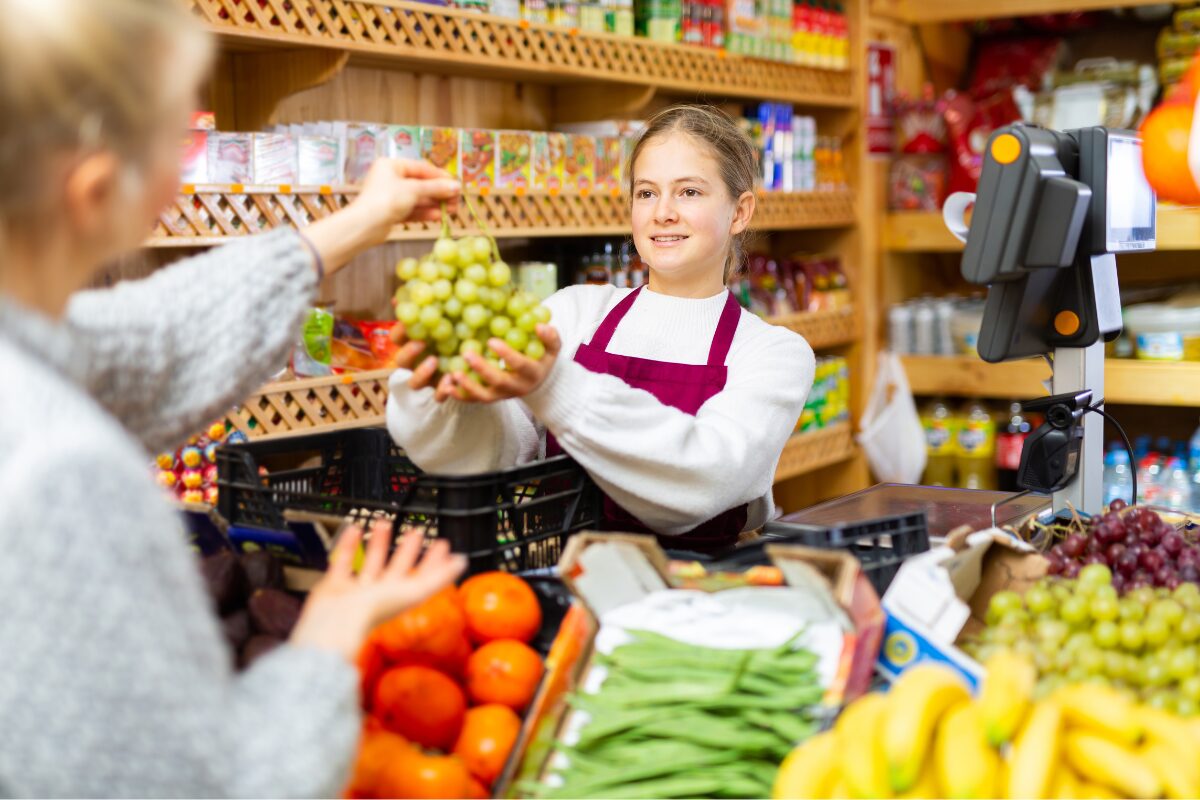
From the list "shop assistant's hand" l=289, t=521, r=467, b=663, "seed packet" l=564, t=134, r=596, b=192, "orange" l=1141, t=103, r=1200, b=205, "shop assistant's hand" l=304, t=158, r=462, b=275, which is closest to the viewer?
"shop assistant's hand" l=289, t=521, r=467, b=663

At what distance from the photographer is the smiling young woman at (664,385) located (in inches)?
75.6

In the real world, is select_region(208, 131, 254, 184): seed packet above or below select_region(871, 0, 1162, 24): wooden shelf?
below

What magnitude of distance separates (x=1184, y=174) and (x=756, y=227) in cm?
237

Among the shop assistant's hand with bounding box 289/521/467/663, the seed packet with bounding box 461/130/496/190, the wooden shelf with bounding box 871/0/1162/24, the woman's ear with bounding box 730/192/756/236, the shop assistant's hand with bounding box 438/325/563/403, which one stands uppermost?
the wooden shelf with bounding box 871/0/1162/24

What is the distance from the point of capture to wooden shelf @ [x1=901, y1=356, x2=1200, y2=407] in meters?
4.53

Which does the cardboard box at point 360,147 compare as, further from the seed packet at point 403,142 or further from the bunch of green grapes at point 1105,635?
the bunch of green grapes at point 1105,635

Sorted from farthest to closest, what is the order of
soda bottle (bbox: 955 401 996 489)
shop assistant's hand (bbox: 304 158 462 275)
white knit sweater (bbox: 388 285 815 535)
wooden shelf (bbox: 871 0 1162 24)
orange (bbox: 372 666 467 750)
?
soda bottle (bbox: 955 401 996 489), wooden shelf (bbox: 871 0 1162 24), white knit sweater (bbox: 388 285 815 535), shop assistant's hand (bbox: 304 158 462 275), orange (bbox: 372 666 467 750)

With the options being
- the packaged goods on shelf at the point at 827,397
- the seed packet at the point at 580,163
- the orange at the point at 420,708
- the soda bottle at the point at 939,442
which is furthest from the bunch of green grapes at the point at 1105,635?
the soda bottle at the point at 939,442

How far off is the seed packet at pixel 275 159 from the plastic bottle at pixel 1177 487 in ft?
10.8

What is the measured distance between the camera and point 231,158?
9.50ft

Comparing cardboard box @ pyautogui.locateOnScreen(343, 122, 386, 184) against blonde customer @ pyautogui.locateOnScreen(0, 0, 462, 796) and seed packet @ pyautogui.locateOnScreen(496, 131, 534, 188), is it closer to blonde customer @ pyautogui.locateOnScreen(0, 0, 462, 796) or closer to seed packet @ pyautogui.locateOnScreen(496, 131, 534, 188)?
seed packet @ pyautogui.locateOnScreen(496, 131, 534, 188)

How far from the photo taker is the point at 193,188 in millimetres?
2801

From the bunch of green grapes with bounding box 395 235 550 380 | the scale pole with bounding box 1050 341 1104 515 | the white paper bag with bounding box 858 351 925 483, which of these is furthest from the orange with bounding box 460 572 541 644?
the white paper bag with bounding box 858 351 925 483

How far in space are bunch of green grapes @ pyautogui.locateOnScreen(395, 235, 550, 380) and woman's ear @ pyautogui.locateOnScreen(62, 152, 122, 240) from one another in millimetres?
785
